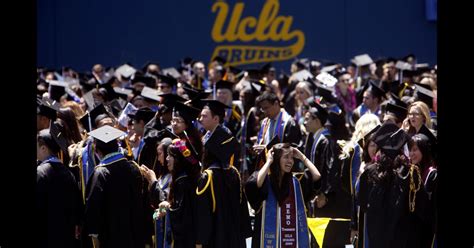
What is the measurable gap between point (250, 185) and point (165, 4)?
1956 cm

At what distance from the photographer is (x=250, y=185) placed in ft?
23.0

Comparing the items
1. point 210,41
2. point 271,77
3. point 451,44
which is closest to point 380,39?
point 210,41

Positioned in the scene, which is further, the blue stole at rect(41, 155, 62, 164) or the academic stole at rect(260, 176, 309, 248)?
the academic stole at rect(260, 176, 309, 248)

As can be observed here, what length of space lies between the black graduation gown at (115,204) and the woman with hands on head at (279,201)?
38.5 inches

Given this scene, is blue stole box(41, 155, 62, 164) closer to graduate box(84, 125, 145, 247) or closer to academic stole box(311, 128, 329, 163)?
graduate box(84, 125, 145, 247)

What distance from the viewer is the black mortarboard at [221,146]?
702 cm

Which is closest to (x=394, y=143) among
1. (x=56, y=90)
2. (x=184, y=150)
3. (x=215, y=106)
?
(x=184, y=150)

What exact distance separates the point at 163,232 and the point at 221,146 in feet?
3.09

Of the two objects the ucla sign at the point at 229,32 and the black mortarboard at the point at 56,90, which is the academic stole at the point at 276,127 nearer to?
the black mortarboard at the point at 56,90

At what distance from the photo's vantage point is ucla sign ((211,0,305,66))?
24.9 meters

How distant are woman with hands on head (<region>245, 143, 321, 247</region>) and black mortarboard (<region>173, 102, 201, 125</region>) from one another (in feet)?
3.61

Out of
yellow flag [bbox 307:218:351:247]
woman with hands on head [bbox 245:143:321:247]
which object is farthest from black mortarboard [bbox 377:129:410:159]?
yellow flag [bbox 307:218:351:247]

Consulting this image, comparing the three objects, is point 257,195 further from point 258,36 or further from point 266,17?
point 266,17

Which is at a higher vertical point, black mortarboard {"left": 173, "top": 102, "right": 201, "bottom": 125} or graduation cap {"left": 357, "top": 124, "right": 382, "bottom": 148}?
black mortarboard {"left": 173, "top": 102, "right": 201, "bottom": 125}
